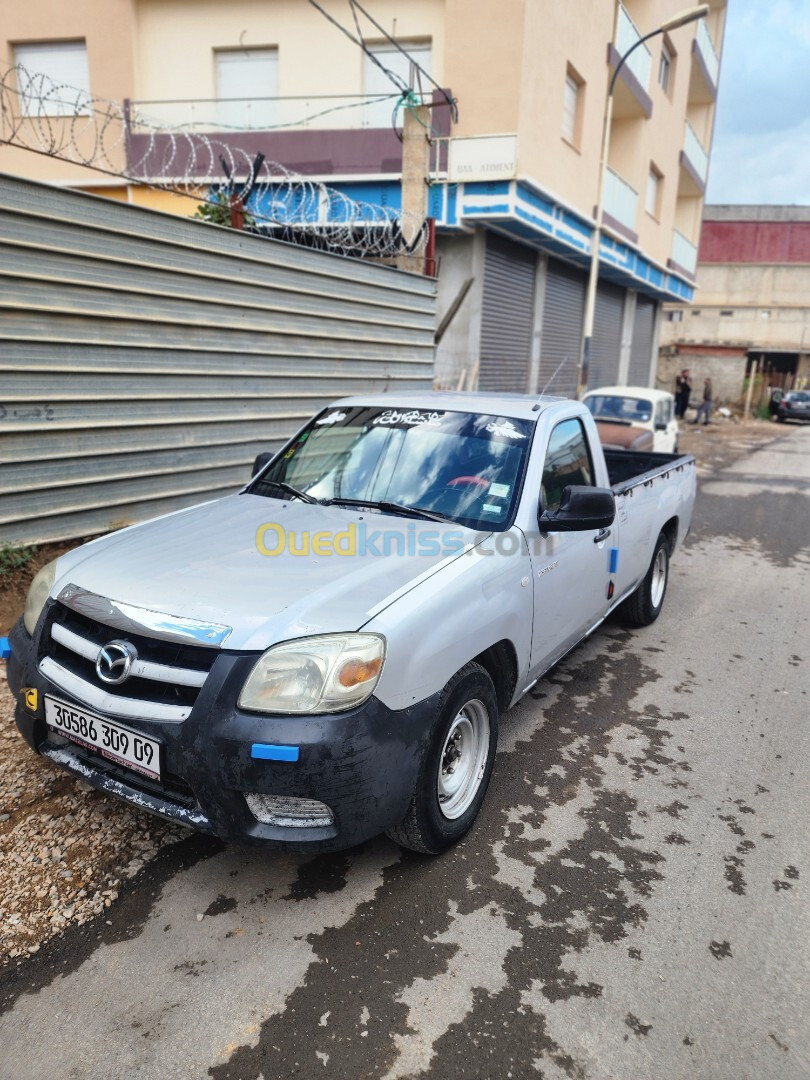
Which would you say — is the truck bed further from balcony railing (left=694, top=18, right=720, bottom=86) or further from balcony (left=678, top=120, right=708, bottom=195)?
balcony railing (left=694, top=18, right=720, bottom=86)

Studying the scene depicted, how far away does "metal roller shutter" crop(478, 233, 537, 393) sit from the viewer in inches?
564

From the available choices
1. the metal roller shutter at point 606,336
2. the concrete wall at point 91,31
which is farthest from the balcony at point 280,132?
the metal roller shutter at point 606,336

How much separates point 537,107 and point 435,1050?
15.1 meters

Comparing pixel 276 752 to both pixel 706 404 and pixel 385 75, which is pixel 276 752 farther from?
pixel 706 404

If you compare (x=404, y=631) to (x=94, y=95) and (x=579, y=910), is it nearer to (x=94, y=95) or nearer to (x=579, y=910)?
(x=579, y=910)

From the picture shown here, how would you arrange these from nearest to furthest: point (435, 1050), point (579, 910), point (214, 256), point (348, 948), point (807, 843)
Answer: point (435, 1050) < point (348, 948) < point (579, 910) < point (807, 843) < point (214, 256)

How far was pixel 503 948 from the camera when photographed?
96.1 inches

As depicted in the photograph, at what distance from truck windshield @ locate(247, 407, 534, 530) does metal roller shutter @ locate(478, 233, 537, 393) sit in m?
10.7

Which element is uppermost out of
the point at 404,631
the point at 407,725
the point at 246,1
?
the point at 246,1

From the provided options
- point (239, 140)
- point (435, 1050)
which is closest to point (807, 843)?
point (435, 1050)

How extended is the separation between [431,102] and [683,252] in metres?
17.6

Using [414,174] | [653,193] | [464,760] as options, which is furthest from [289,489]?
[653,193]

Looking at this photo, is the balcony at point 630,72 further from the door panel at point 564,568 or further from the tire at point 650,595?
the door panel at point 564,568

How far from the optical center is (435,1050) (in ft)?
6.83
